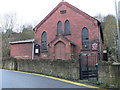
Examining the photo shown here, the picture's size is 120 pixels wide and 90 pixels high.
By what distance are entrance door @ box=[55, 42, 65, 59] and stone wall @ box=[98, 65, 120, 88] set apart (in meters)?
10.6

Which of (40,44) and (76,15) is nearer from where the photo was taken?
(76,15)

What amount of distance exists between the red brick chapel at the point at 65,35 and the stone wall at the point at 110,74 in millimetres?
9016

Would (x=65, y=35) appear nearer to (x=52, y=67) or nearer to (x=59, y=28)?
(x=59, y=28)

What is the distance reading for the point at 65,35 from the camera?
1908cm

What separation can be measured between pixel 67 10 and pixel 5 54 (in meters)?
20.1

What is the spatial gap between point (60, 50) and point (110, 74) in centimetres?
1153

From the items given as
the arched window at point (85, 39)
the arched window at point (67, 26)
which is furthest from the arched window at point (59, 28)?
the arched window at point (85, 39)

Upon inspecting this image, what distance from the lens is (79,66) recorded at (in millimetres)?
9195

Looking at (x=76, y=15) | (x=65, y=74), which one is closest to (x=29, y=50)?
(x=76, y=15)

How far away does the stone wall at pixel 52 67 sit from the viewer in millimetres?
9336

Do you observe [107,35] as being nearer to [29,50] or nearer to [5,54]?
[29,50]

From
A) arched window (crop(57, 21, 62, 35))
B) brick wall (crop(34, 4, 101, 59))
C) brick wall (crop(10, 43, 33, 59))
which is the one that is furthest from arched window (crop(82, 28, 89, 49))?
brick wall (crop(10, 43, 33, 59))

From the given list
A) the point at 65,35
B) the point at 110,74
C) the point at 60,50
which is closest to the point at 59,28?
the point at 65,35

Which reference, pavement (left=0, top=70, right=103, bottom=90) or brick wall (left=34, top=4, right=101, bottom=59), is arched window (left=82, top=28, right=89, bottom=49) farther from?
pavement (left=0, top=70, right=103, bottom=90)
